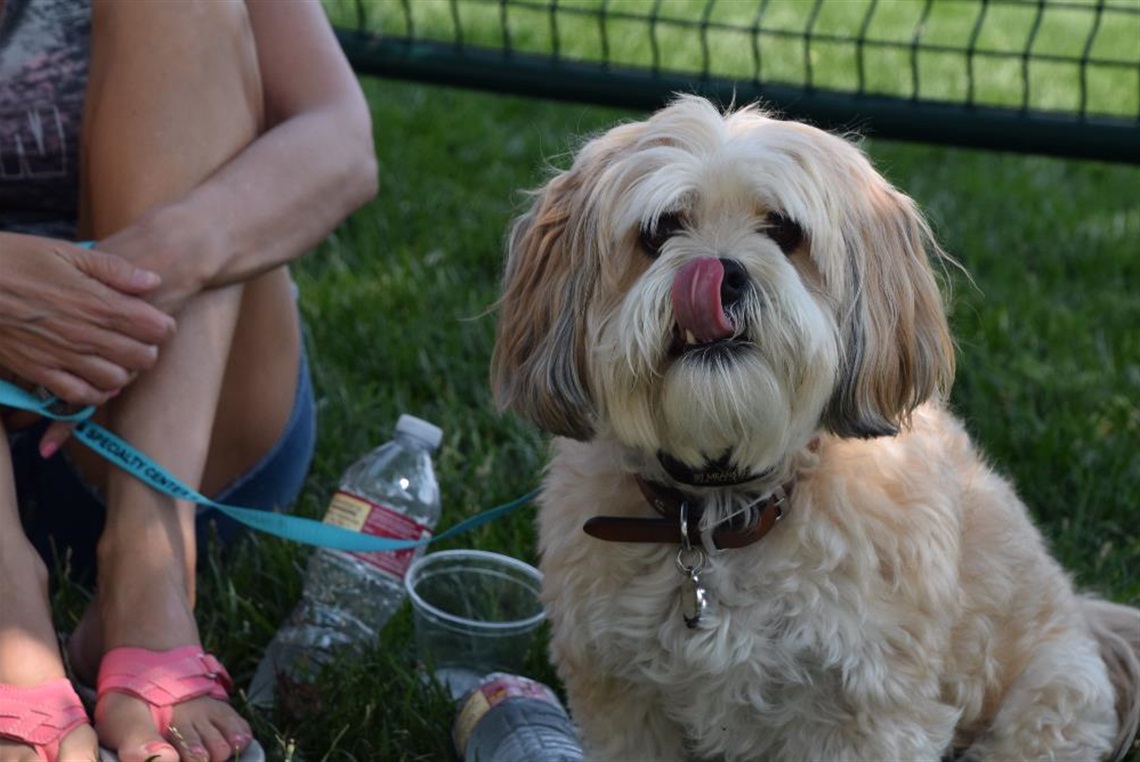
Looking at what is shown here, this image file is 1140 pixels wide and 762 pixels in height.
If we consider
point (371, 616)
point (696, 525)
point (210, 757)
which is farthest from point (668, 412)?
point (371, 616)

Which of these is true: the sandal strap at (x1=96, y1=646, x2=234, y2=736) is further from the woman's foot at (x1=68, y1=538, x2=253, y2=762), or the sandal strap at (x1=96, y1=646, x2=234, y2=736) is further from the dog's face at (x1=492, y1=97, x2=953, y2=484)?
the dog's face at (x1=492, y1=97, x2=953, y2=484)

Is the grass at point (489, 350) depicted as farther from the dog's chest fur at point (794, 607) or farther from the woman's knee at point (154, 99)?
the woman's knee at point (154, 99)

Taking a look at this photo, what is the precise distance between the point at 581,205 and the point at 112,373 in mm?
898

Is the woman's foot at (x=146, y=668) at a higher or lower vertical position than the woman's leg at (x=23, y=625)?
lower

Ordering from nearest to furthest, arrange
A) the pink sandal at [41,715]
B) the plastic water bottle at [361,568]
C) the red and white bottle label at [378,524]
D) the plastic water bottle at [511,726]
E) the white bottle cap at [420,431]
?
the pink sandal at [41,715] < the plastic water bottle at [511,726] < the plastic water bottle at [361,568] < the red and white bottle label at [378,524] < the white bottle cap at [420,431]

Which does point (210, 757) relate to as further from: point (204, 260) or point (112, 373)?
point (204, 260)

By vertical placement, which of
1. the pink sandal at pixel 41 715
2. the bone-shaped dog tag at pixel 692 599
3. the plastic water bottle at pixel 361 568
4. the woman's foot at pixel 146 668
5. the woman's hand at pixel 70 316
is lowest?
the plastic water bottle at pixel 361 568

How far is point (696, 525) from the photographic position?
247 centimetres

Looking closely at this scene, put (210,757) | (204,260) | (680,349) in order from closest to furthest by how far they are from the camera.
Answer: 1. (680,349)
2. (210,757)
3. (204,260)

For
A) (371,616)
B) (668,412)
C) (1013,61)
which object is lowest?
(1013,61)

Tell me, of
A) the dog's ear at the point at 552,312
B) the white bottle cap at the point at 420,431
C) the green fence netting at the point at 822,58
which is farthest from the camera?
the green fence netting at the point at 822,58

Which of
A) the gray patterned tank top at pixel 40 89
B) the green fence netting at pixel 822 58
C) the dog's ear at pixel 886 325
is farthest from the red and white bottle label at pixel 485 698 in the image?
the green fence netting at pixel 822 58

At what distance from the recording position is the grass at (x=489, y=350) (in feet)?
10.2

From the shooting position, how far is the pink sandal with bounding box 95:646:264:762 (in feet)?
8.75
